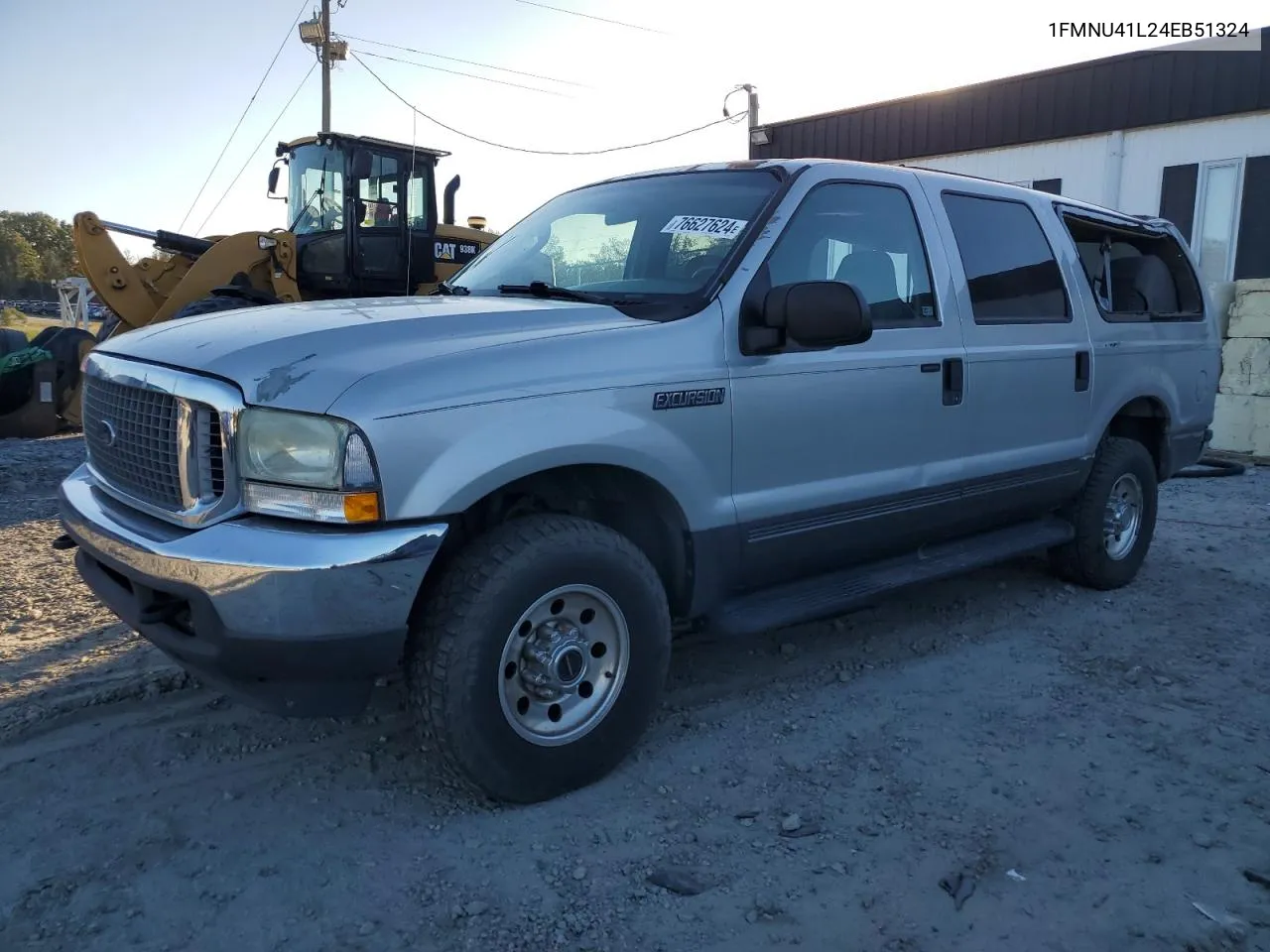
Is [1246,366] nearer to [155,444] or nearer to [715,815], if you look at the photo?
[715,815]

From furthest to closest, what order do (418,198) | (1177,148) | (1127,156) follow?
(1127,156), (1177,148), (418,198)

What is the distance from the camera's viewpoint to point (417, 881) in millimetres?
2613

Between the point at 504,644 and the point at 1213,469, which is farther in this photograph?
the point at 1213,469

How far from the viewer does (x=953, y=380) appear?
13.5 ft

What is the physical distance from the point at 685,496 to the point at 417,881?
54.4 inches

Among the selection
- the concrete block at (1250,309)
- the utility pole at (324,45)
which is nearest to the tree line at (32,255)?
the utility pole at (324,45)

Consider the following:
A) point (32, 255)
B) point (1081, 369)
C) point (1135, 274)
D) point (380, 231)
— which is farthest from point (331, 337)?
point (32, 255)

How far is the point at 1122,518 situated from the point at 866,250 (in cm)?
256

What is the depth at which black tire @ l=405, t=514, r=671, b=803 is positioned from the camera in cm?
276

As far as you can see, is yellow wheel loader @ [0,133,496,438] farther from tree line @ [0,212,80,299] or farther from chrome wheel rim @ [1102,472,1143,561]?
tree line @ [0,212,80,299]

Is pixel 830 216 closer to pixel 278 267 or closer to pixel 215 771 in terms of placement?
pixel 215 771

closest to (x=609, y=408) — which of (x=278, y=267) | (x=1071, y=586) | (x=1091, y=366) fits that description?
(x=1091, y=366)

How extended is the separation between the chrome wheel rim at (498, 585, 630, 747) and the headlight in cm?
61

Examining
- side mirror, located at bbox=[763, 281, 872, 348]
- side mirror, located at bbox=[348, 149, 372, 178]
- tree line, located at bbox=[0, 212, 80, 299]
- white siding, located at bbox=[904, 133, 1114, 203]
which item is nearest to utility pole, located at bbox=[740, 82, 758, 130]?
white siding, located at bbox=[904, 133, 1114, 203]
